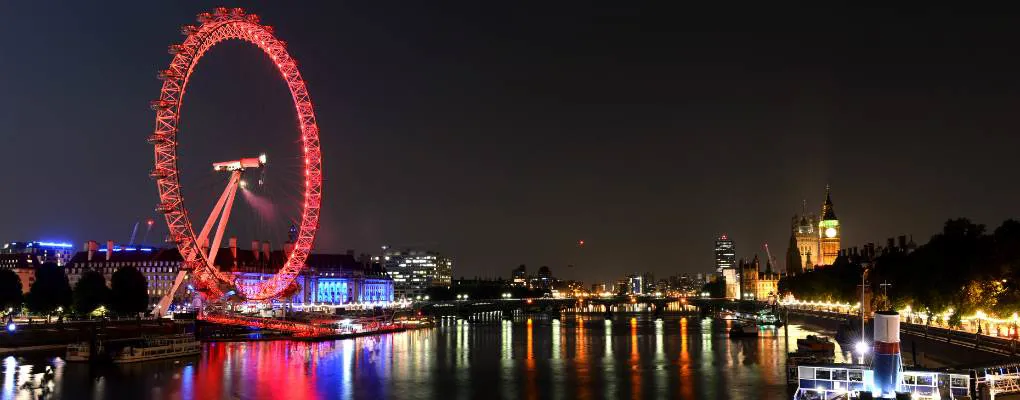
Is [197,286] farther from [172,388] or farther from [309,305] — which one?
[309,305]

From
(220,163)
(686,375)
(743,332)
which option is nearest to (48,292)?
(220,163)

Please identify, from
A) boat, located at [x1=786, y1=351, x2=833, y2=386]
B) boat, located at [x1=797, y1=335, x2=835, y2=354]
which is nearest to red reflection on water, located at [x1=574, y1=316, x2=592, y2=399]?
boat, located at [x1=786, y1=351, x2=833, y2=386]

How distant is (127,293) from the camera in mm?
105562

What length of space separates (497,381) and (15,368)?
118ft

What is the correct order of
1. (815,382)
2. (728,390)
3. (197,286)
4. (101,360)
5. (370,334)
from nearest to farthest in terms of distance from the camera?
(815,382) < (728,390) < (101,360) < (197,286) < (370,334)

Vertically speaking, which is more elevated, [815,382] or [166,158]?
[166,158]

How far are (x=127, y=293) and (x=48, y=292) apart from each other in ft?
26.7

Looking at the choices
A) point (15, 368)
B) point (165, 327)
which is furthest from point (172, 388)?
point (165, 327)

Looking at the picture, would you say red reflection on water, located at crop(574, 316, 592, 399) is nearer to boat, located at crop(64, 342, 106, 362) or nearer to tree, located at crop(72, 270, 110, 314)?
boat, located at crop(64, 342, 106, 362)

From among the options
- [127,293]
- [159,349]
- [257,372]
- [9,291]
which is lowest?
[257,372]

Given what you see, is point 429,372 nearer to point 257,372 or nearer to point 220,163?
point 257,372

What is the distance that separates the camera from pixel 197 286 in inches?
3629

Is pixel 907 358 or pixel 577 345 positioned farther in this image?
pixel 577 345

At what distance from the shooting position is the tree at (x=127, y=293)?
104688 mm
